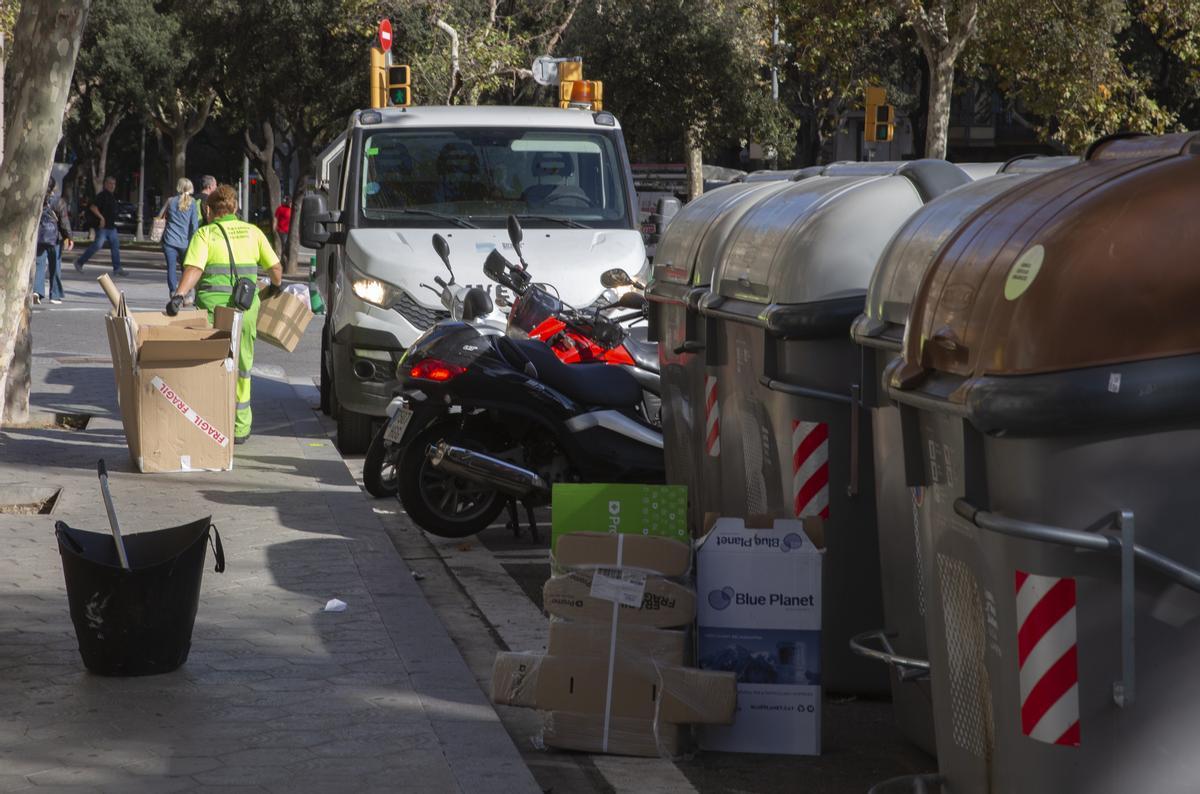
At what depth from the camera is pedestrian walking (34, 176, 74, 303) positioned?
23875mm

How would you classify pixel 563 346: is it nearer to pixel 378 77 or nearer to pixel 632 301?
pixel 632 301

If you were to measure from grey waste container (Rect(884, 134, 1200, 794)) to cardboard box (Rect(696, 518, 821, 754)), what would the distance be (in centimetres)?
153

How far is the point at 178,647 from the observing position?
5.85 metres

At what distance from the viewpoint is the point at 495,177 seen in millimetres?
12422

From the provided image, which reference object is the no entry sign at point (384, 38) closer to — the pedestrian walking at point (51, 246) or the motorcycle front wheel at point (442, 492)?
the pedestrian walking at point (51, 246)

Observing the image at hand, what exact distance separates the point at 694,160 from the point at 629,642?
36418mm

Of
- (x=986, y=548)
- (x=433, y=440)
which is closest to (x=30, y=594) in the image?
(x=433, y=440)

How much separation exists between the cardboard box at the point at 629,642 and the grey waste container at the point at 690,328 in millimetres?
1774

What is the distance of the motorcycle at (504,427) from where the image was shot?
28.7 ft

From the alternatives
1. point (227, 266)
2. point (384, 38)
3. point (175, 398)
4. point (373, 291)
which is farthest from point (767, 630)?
point (384, 38)

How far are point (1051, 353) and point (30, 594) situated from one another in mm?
4687

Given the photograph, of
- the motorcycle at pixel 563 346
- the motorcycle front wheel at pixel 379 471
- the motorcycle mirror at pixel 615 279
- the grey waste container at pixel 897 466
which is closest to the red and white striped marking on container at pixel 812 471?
the grey waste container at pixel 897 466

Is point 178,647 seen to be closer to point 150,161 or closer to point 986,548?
point 986,548

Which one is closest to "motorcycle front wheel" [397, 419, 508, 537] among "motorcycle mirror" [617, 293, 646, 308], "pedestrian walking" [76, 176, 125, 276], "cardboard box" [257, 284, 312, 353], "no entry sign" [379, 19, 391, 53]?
"motorcycle mirror" [617, 293, 646, 308]
